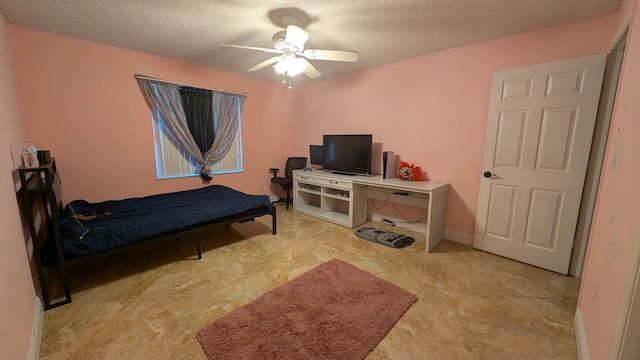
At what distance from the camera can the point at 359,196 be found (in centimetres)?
368

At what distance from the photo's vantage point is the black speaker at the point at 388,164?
339 centimetres

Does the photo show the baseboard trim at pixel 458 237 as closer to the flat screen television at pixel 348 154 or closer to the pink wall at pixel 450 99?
the pink wall at pixel 450 99

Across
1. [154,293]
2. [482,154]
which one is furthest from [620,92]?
[154,293]

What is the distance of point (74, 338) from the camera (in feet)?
5.16

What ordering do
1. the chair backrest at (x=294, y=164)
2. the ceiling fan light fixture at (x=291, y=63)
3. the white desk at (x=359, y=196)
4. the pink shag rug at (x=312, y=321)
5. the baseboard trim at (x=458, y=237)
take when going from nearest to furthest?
the pink shag rug at (x=312, y=321) < the ceiling fan light fixture at (x=291, y=63) < the white desk at (x=359, y=196) < the baseboard trim at (x=458, y=237) < the chair backrest at (x=294, y=164)

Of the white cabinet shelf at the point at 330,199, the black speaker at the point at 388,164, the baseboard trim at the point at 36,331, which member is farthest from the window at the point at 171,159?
the black speaker at the point at 388,164

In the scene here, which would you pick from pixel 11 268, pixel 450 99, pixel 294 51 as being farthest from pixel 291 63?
pixel 11 268

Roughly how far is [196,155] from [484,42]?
13.6 feet

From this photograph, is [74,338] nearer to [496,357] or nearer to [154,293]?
[154,293]

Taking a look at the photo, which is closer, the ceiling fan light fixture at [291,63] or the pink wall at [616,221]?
the pink wall at [616,221]

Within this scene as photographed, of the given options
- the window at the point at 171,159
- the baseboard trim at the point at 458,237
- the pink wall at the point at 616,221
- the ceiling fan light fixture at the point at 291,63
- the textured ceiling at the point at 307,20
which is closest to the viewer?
the pink wall at the point at 616,221

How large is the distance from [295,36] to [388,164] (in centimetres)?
203

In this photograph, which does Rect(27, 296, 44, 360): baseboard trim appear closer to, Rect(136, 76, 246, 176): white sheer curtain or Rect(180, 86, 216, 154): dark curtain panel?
Rect(136, 76, 246, 176): white sheer curtain

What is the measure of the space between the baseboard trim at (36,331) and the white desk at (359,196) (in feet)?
10.0
